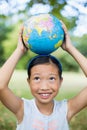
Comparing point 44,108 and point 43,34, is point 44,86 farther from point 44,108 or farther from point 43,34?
point 43,34

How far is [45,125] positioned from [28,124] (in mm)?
150

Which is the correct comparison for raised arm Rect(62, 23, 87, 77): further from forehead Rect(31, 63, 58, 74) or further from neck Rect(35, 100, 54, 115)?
neck Rect(35, 100, 54, 115)

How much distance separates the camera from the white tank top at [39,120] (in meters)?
3.71

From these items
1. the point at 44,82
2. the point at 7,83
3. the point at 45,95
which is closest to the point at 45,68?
the point at 44,82

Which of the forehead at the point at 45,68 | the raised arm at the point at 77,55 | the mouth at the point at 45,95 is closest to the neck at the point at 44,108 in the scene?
the mouth at the point at 45,95

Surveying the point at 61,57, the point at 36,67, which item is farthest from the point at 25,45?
the point at 61,57

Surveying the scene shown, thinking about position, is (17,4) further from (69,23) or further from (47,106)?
(47,106)

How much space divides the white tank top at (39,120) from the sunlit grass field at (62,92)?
14.5 feet

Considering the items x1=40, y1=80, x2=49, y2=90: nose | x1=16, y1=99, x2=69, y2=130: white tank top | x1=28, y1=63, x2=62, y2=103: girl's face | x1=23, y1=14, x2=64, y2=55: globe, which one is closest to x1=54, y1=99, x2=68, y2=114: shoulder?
x1=16, y1=99, x2=69, y2=130: white tank top

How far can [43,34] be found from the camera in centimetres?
374

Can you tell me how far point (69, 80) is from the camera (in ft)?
38.9

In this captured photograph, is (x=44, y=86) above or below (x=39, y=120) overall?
above

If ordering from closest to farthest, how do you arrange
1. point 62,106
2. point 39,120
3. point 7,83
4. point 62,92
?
point 7,83 < point 39,120 < point 62,106 < point 62,92

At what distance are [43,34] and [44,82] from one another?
430 millimetres
